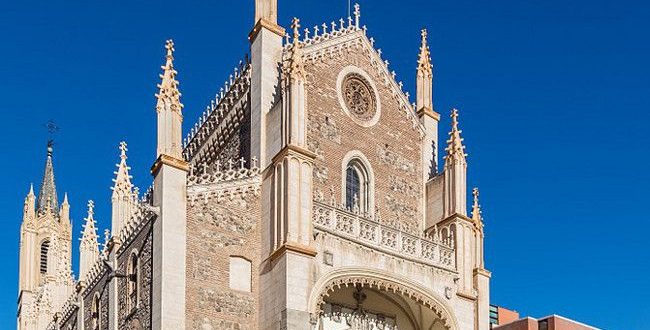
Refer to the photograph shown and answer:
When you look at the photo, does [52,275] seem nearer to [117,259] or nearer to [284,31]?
[117,259]

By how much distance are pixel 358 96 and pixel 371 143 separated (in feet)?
7.03

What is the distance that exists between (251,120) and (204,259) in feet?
22.2

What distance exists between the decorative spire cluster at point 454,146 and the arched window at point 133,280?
1365cm

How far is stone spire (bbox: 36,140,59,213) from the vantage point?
76875 millimetres

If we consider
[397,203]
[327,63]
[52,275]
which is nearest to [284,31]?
[327,63]

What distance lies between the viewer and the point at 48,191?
8000 centimetres

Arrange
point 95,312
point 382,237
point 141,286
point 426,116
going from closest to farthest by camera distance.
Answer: point 141,286 → point 382,237 → point 95,312 → point 426,116

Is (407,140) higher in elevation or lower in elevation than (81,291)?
higher

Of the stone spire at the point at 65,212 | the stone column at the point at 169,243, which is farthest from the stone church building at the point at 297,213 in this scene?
the stone spire at the point at 65,212

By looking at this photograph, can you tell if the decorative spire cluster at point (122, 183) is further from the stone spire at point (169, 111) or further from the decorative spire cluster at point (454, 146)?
the decorative spire cluster at point (454, 146)

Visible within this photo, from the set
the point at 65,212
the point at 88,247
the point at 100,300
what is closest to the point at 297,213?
the point at 100,300

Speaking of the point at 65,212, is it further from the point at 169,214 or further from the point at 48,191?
the point at 169,214

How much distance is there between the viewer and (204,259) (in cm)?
3133

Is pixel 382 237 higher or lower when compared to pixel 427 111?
lower
